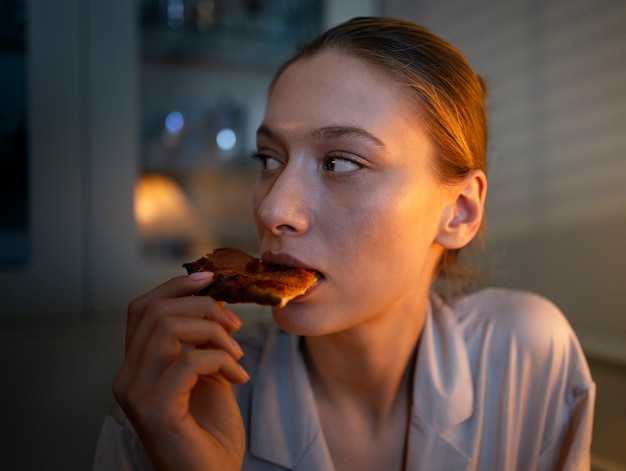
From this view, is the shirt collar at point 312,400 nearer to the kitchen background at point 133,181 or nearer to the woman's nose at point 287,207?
the woman's nose at point 287,207

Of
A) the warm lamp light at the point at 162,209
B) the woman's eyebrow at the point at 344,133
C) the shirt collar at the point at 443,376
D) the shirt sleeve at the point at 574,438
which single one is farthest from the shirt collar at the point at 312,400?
the warm lamp light at the point at 162,209

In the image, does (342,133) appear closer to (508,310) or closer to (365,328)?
(365,328)

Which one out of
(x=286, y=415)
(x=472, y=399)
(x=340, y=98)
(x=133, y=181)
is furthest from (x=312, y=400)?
(x=133, y=181)

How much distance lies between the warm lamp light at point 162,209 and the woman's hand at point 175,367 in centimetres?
106

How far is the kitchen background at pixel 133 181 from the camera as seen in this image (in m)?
1.42

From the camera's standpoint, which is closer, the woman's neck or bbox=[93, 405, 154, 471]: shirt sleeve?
bbox=[93, 405, 154, 471]: shirt sleeve

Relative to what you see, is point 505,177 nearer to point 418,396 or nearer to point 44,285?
point 418,396

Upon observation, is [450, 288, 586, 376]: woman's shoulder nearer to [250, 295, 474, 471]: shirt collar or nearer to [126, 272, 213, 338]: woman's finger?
[250, 295, 474, 471]: shirt collar

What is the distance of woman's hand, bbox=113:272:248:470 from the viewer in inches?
32.0

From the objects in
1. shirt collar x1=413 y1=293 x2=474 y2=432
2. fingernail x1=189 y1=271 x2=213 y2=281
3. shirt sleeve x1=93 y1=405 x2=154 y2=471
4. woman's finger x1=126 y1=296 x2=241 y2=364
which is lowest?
shirt sleeve x1=93 y1=405 x2=154 y2=471

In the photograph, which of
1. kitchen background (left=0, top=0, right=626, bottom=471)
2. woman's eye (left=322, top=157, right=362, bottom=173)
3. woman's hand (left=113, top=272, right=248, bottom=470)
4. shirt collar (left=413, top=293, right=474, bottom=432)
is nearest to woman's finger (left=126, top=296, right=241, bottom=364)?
woman's hand (left=113, top=272, right=248, bottom=470)

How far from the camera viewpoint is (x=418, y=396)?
108 centimetres

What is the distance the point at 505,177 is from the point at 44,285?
52.6 inches

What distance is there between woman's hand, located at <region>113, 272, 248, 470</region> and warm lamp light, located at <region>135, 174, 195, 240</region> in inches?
41.9
